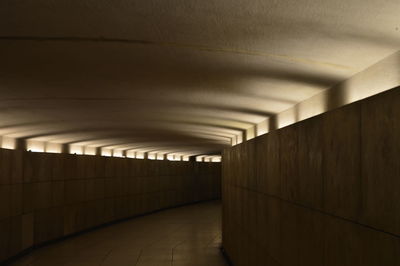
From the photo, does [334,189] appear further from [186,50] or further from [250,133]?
[250,133]

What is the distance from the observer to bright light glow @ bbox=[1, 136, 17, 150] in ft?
36.0

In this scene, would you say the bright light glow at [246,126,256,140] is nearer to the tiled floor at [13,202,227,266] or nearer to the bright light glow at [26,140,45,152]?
the tiled floor at [13,202,227,266]

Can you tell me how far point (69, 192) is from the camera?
14.0 metres

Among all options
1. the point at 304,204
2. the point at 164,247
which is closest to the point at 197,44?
the point at 304,204

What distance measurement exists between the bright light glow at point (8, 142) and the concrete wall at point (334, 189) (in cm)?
696

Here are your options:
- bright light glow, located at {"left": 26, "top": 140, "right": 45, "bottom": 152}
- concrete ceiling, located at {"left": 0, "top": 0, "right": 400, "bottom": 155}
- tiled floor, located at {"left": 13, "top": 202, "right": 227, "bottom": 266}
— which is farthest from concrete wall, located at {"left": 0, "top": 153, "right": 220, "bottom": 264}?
concrete ceiling, located at {"left": 0, "top": 0, "right": 400, "bottom": 155}

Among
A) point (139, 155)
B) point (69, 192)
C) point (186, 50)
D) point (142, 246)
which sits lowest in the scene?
point (142, 246)

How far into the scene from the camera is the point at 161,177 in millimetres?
22469

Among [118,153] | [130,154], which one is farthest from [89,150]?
[130,154]

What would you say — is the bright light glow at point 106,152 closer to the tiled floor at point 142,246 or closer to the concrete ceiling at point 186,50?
the tiled floor at point 142,246

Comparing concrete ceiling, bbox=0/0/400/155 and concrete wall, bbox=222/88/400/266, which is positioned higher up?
concrete ceiling, bbox=0/0/400/155

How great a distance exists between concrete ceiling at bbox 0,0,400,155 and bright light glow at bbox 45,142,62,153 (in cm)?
563

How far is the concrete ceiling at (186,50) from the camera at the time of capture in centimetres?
319

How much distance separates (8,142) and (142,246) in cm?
459
